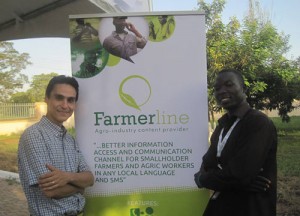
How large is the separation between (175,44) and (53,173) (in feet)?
4.15

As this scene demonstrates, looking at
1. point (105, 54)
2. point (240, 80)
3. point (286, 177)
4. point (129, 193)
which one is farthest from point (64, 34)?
point (286, 177)

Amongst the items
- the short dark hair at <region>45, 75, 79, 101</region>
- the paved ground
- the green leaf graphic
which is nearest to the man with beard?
the short dark hair at <region>45, 75, 79, 101</region>

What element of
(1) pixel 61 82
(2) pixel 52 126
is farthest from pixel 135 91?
(2) pixel 52 126

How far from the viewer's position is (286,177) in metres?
7.79

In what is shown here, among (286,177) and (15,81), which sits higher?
(15,81)

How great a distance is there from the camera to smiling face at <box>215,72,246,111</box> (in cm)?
229

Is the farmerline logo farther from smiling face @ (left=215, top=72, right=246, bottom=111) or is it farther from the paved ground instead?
the paved ground

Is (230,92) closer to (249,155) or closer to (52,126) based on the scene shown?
(249,155)

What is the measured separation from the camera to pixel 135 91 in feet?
9.11

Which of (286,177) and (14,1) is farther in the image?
(286,177)

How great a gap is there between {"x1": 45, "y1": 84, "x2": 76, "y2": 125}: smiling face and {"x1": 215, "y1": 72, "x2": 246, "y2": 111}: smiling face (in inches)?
37.8

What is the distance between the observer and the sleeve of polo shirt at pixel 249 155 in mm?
2080

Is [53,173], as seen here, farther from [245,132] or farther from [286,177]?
[286,177]

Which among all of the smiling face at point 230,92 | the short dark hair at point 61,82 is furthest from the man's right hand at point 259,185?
the short dark hair at point 61,82
